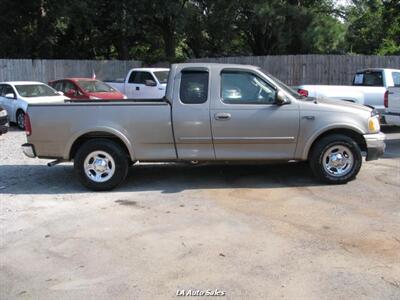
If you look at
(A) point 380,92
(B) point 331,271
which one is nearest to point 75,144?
(B) point 331,271

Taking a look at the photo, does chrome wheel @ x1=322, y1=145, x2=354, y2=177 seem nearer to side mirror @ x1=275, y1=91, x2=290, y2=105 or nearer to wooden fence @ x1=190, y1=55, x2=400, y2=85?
side mirror @ x1=275, y1=91, x2=290, y2=105

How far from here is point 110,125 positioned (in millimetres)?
7938

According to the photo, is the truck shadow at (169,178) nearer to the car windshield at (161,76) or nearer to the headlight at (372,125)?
the headlight at (372,125)

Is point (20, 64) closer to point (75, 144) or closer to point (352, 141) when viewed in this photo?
point (75, 144)

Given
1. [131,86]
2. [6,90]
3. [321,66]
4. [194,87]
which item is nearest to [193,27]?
[321,66]

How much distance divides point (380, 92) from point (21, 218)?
11.1m

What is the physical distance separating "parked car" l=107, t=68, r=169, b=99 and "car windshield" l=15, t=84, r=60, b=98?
3.36 m

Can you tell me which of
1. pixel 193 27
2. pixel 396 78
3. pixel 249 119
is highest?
pixel 193 27

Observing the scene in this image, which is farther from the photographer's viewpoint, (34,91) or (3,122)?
(34,91)

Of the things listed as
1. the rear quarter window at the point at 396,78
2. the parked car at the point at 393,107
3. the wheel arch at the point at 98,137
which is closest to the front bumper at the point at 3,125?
the wheel arch at the point at 98,137

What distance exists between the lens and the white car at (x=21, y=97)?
1681 cm

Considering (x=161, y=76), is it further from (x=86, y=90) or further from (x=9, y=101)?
(x=9, y=101)

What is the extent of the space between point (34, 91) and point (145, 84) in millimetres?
4118

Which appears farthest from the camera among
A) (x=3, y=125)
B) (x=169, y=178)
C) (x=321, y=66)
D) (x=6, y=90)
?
(x=321, y=66)
